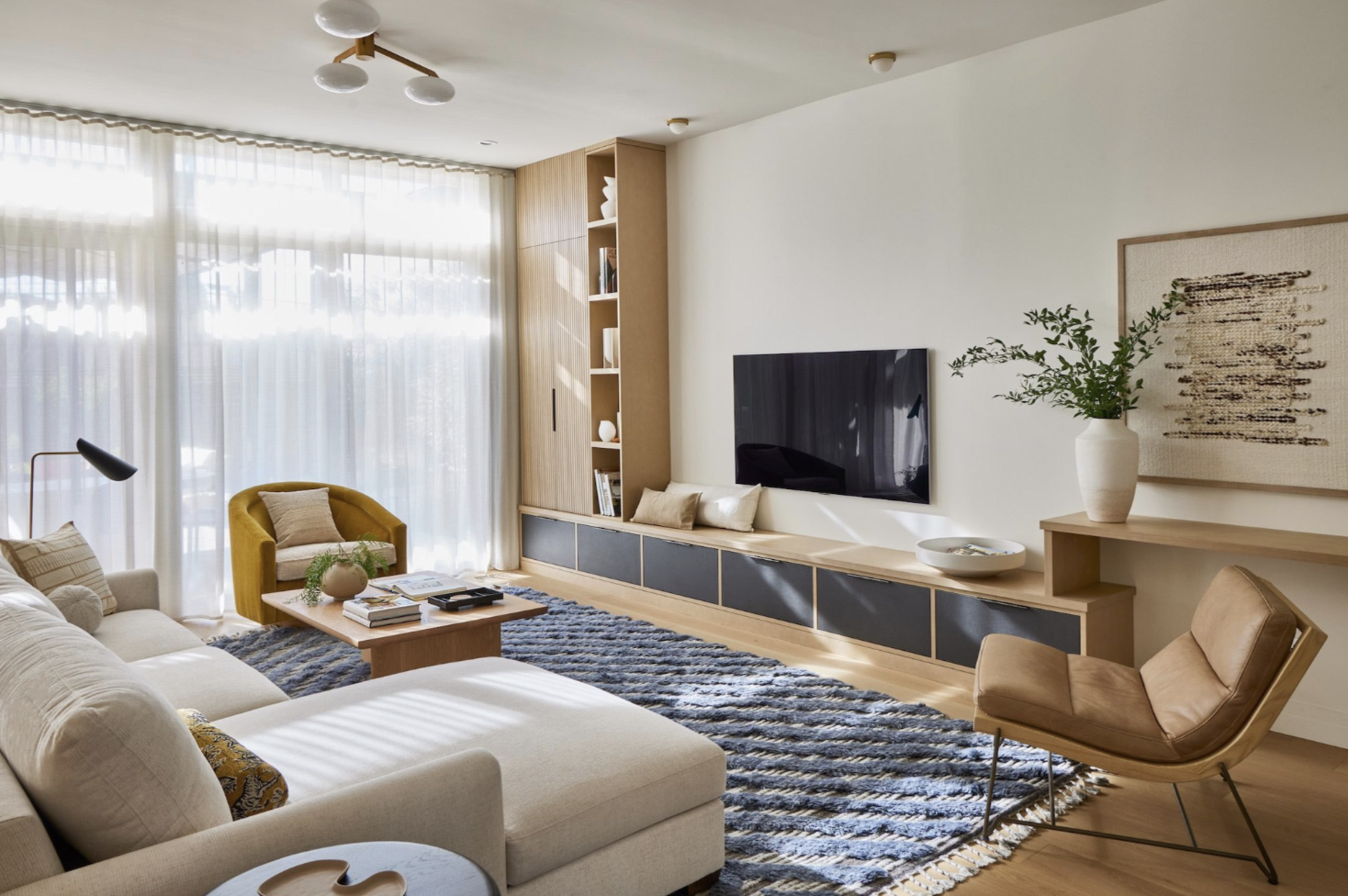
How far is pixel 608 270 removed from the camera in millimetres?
5676

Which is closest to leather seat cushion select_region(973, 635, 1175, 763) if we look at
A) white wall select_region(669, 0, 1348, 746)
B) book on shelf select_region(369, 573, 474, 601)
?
white wall select_region(669, 0, 1348, 746)

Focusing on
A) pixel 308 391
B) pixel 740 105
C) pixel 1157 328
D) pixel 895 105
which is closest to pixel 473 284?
pixel 308 391

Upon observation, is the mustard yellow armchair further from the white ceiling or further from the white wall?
the white ceiling

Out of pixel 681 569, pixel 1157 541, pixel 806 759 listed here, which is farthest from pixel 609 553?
pixel 1157 541

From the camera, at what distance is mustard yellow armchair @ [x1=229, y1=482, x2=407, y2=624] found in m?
4.67

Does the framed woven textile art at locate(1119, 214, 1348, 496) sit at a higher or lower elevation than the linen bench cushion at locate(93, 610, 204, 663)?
higher

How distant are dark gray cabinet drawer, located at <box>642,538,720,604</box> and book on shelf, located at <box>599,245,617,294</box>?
1555mm

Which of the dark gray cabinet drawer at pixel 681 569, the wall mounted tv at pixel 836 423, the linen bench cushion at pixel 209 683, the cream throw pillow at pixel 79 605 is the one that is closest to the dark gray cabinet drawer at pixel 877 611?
the wall mounted tv at pixel 836 423

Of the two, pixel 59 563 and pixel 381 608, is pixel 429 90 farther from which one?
pixel 59 563

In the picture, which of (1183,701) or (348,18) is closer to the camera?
(1183,701)

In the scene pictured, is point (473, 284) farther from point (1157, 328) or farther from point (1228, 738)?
point (1228, 738)

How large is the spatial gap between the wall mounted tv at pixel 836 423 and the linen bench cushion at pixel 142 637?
2.99m

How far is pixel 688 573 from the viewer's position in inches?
202

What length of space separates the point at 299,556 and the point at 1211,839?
4.12 m
